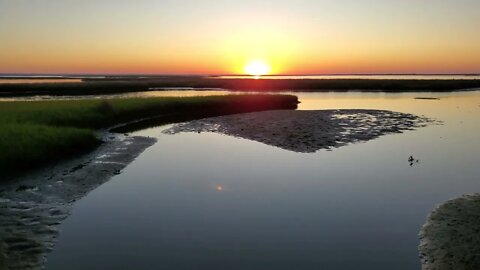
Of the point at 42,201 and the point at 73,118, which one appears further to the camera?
the point at 73,118

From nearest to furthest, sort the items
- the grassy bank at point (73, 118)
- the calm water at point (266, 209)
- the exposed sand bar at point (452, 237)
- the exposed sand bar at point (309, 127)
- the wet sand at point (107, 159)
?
the exposed sand bar at point (452, 237) < the calm water at point (266, 209) < the wet sand at point (107, 159) < the grassy bank at point (73, 118) < the exposed sand bar at point (309, 127)

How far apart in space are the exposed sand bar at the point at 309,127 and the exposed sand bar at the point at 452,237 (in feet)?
42.4

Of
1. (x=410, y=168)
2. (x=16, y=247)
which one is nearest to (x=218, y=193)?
(x=16, y=247)

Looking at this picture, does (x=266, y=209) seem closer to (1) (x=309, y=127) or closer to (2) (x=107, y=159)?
(2) (x=107, y=159)

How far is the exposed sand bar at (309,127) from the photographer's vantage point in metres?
30.1

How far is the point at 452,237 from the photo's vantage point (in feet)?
37.8

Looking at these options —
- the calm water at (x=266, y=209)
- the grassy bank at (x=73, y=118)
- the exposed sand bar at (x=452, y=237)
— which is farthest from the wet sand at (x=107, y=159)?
the exposed sand bar at (x=452, y=237)

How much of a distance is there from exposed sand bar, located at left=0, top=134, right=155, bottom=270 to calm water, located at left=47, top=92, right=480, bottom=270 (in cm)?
47

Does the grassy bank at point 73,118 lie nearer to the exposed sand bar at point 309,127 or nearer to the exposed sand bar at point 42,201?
the exposed sand bar at point 42,201

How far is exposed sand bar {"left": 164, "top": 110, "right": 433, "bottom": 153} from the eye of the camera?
98.7ft

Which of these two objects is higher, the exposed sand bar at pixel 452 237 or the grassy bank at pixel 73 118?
the grassy bank at pixel 73 118

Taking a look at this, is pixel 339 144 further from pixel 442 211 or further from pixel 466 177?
pixel 442 211

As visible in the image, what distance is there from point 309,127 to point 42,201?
2507 cm

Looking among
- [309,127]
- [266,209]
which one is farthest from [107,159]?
[309,127]
